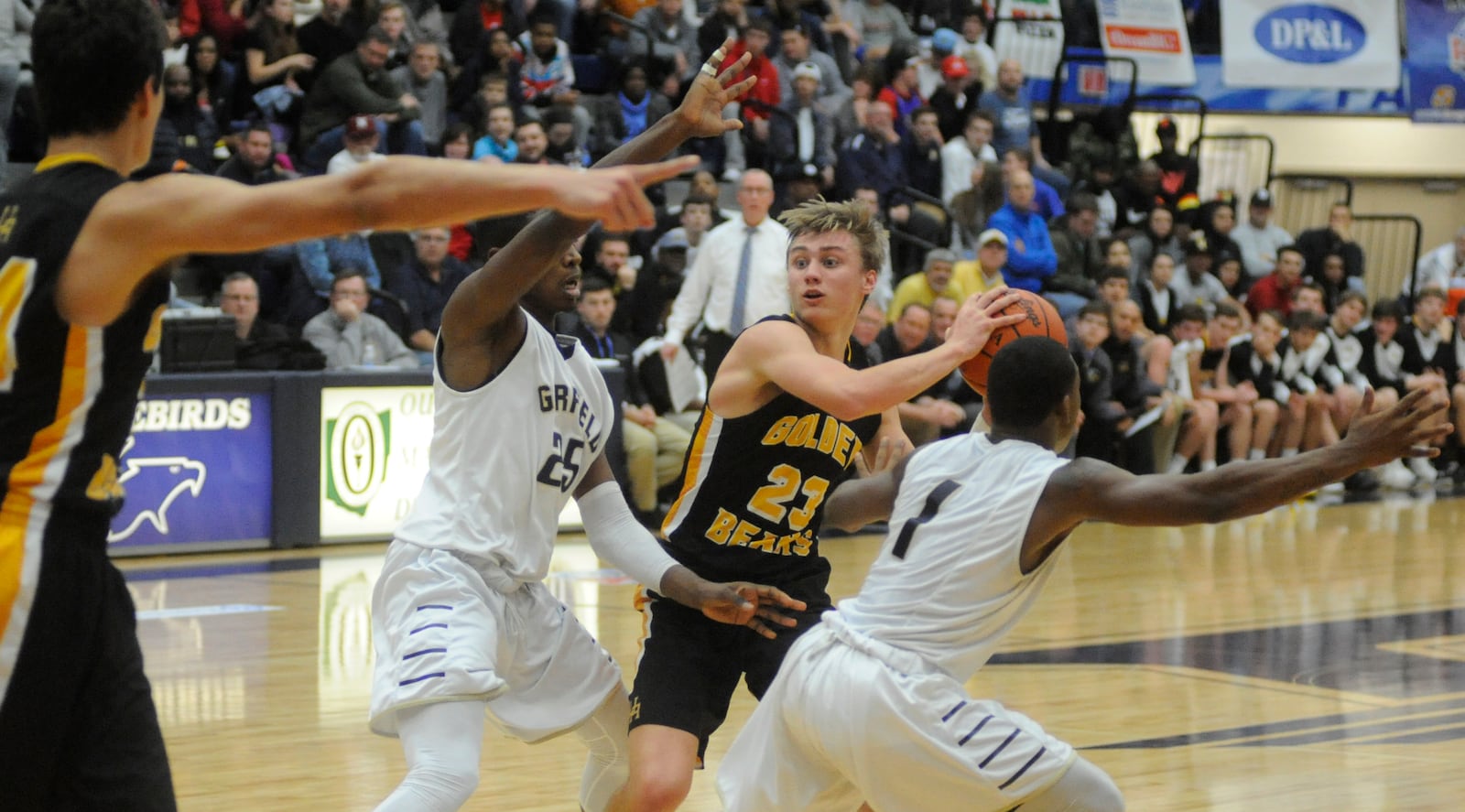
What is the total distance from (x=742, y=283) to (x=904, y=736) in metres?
8.62

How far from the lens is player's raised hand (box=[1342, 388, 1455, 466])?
332 centimetres

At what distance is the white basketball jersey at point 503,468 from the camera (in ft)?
13.3

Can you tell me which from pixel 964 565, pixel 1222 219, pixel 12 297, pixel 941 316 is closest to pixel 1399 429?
pixel 964 565

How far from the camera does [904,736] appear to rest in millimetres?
3584

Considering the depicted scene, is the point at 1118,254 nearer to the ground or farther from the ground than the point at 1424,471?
farther from the ground

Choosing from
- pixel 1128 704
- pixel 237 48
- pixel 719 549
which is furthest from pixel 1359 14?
pixel 719 549

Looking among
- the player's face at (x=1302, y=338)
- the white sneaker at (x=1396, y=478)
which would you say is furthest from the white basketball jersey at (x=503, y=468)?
the white sneaker at (x=1396, y=478)

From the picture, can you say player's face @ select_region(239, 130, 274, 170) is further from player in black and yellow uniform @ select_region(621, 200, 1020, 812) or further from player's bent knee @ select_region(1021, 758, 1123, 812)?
player's bent knee @ select_region(1021, 758, 1123, 812)

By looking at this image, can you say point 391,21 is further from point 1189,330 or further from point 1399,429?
point 1399,429

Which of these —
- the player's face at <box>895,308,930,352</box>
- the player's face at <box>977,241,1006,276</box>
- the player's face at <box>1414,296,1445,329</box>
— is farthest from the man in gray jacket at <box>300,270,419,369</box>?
the player's face at <box>1414,296,1445,329</box>

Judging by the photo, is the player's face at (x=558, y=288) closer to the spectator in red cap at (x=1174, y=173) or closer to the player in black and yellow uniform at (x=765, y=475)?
the player in black and yellow uniform at (x=765, y=475)

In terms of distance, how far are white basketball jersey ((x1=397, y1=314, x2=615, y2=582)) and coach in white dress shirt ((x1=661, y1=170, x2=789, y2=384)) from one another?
783cm

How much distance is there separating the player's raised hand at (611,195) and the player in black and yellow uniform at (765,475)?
1808 millimetres

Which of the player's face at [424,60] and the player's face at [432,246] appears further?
the player's face at [424,60]
